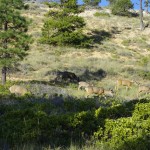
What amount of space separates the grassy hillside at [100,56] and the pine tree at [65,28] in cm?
90

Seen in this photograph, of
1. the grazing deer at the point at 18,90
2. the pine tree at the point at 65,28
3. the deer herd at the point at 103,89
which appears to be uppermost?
the pine tree at the point at 65,28

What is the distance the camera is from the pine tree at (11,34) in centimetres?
2088

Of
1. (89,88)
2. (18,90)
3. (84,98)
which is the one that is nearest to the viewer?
(84,98)

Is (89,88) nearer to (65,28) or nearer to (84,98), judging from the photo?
(84,98)

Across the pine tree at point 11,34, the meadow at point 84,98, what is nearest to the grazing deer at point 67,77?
the meadow at point 84,98

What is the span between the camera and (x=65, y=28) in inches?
1539

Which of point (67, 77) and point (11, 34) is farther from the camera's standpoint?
point (67, 77)

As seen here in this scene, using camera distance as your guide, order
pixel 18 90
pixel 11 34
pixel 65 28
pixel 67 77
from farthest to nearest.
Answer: pixel 65 28, pixel 67 77, pixel 11 34, pixel 18 90

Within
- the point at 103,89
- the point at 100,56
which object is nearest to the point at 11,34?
the point at 103,89

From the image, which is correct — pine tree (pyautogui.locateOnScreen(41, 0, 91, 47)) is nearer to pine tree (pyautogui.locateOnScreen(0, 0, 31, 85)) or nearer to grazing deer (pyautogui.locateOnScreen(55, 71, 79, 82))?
grazing deer (pyautogui.locateOnScreen(55, 71, 79, 82))

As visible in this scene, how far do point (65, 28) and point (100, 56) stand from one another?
15.1 feet

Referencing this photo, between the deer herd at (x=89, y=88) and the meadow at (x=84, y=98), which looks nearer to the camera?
the meadow at (x=84, y=98)

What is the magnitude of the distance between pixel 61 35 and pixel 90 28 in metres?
12.7

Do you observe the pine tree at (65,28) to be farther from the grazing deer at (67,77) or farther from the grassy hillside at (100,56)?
the grazing deer at (67,77)
